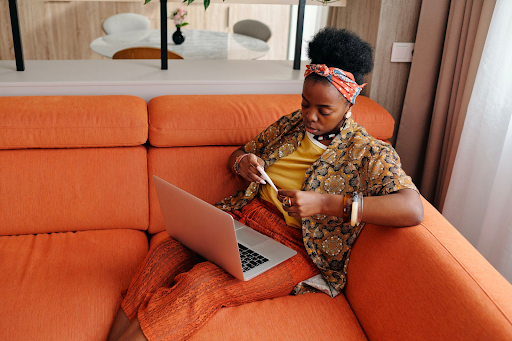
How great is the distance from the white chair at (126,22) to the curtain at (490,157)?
312cm

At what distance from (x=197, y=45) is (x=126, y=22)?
1.31 meters

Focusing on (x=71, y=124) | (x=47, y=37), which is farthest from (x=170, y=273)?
(x=47, y=37)

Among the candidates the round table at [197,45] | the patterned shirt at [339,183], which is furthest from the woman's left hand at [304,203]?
the round table at [197,45]

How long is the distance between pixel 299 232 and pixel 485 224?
2.29 feet

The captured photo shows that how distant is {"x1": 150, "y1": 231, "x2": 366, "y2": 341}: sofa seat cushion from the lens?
1.11 metres

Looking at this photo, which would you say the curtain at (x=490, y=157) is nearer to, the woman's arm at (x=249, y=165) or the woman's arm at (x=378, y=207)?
the woman's arm at (x=378, y=207)

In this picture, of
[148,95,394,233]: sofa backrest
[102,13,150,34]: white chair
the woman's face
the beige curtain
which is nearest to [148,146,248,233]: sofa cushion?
[148,95,394,233]: sofa backrest

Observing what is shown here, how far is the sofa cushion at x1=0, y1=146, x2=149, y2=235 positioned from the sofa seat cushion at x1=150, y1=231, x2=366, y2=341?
63 cm

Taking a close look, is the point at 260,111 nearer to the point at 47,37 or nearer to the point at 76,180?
the point at 76,180

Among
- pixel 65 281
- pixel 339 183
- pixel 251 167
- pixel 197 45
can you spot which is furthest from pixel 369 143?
pixel 197 45

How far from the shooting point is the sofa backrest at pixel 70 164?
4.89 ft

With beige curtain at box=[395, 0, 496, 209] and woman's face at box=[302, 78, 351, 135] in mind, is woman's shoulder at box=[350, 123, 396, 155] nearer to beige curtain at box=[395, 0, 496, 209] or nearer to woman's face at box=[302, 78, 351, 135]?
woman's face at box=[302, 78, 351, 135]

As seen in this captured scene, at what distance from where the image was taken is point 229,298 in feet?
3.86

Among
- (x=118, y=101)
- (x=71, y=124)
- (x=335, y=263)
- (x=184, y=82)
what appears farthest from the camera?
(x=184, y=82)
